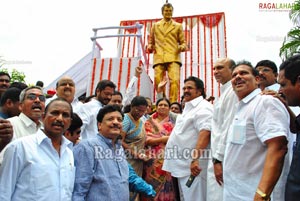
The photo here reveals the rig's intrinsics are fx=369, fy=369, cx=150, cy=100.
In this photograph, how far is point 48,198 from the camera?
216 centimetres

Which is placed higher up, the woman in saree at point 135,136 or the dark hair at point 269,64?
the dark hair at point 269,64

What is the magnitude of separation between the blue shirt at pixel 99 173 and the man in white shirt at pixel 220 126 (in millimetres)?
775

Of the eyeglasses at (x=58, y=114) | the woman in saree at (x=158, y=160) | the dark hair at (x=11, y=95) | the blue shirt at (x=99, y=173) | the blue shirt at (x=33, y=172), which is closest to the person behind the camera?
the blue shirt at (x=33, y=172)

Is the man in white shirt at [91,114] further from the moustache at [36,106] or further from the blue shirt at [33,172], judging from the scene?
the blue shirt at [33,172]

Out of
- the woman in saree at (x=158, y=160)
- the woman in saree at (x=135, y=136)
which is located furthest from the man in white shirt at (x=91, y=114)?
the woman in saree at (x=158, y=160)

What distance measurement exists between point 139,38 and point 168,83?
1042mm

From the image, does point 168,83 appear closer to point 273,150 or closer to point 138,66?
point 138,66

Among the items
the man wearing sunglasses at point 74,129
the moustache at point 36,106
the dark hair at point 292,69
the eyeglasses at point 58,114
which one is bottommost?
the man wearing sunglasses at point 74,129

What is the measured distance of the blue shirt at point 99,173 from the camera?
2574mm

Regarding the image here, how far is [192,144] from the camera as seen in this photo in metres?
3.61

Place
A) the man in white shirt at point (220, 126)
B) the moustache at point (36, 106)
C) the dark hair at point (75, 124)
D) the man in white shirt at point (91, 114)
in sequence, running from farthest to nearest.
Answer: the man in white shirt at point (91, 114)
the dark hair at point (75, 124)
the man in white shirt at point (220, 126)
the moustache at point (36, 106)

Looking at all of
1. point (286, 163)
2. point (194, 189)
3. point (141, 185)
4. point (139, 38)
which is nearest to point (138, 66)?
point (139, 38)

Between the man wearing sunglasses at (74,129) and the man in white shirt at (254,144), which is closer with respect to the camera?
the man in white shirt at (254,144)

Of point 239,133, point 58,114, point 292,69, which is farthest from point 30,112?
point 292,69
